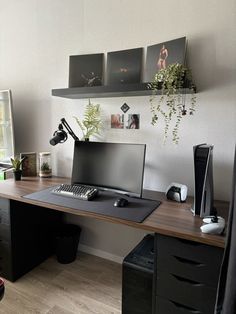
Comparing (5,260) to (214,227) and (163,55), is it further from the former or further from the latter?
(163,55)

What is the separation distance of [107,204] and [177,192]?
506 mm

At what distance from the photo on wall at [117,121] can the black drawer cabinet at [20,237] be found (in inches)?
39.6

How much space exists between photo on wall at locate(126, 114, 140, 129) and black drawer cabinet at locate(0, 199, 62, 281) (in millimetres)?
1096

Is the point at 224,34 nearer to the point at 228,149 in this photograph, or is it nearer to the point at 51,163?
the point at 228,149

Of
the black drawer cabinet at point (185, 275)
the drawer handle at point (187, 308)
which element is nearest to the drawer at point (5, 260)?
the black drawer cabinet at point (185, 275)

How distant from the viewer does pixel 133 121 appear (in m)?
2.00

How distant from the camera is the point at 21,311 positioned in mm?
1703

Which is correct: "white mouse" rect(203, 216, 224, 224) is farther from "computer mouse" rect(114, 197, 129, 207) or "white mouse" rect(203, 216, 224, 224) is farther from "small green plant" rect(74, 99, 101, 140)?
"small green plant" rect(74, 99, 101, 140)

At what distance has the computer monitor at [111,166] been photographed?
5.85 ft

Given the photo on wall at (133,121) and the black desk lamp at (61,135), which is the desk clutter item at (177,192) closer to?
the photo on wall at (133,121)

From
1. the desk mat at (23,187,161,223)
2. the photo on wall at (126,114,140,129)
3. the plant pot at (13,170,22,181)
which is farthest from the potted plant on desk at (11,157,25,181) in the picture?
the photo on wall at (126,114,140,129)

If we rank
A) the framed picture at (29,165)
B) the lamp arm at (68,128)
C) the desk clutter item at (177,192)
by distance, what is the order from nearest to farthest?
1. the desk clutter item at (177,192)
2. the lamp arm at (68,128)
3. the framed picture at (29,165)

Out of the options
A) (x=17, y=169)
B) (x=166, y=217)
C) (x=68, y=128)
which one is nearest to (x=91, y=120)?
(x=68, y=128)

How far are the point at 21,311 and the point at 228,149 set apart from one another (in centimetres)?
186
